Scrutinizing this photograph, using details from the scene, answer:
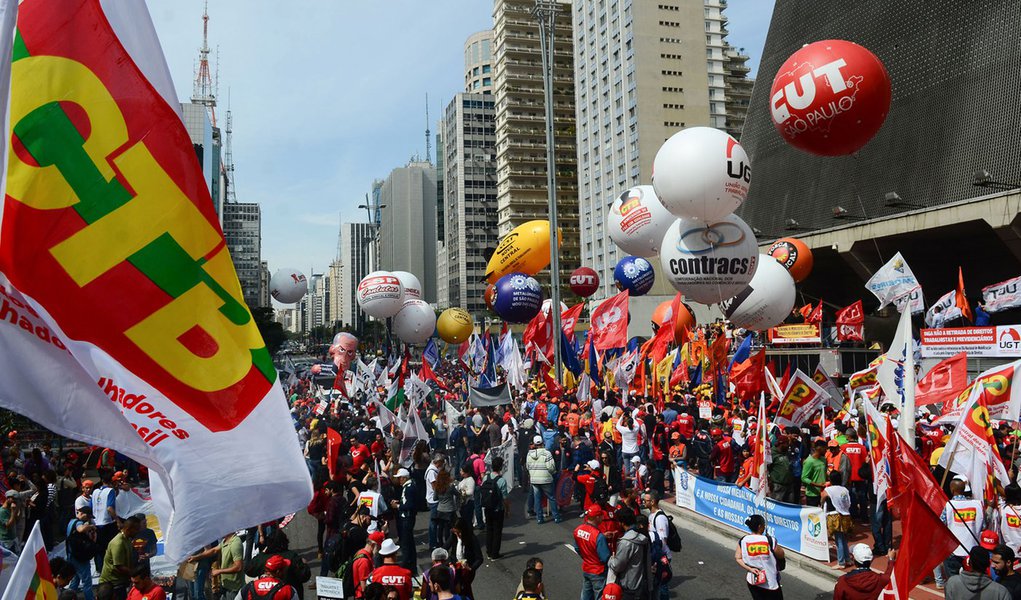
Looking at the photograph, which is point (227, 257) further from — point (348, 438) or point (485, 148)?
point (485, 148)

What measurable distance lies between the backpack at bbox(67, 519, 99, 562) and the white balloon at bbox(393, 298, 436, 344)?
69.5 feet

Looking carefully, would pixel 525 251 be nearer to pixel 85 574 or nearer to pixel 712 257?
pixel 712 257

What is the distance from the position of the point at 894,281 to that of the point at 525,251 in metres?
10.7

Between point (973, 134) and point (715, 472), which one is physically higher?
point (973, 134)

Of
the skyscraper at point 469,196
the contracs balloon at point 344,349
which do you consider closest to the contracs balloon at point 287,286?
the contracs balloon at point 344,349

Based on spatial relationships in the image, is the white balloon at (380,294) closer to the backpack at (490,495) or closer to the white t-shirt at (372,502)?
the backpack at (490,495)

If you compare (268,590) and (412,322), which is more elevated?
(412,322)

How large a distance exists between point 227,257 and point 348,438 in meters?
14.2

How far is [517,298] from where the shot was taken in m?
22.4

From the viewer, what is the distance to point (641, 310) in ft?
196

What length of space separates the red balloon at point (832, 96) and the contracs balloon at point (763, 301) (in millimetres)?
3396

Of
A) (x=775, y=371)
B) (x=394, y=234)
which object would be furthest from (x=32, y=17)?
(x=394, y=234)

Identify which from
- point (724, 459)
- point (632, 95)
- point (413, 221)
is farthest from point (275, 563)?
point (413, 221)

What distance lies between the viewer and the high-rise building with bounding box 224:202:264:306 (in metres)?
140
